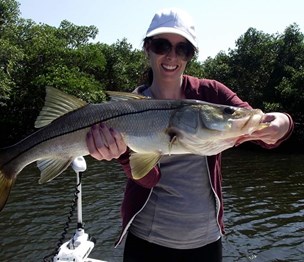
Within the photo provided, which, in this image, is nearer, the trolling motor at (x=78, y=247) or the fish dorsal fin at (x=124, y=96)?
the fish dorsal fin at (x=124, y=96)

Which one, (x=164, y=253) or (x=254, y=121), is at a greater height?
(x=254, y=121)

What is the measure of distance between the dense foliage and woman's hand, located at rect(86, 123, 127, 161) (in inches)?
1023

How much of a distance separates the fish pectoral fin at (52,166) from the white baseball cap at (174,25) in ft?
3.36

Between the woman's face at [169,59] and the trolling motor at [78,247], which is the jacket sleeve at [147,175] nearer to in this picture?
the woman's face at [169,59]

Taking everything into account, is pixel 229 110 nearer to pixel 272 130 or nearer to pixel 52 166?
pixel 272 130

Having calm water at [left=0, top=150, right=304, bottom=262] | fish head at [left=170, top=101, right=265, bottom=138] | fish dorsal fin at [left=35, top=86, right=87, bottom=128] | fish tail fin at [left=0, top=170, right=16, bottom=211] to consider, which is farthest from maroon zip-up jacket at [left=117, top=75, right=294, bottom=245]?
calm water at [left=0, top=150, right=304, bottom=262]

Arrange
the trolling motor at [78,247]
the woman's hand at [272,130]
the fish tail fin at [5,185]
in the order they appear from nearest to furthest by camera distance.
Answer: the woman's hand at [272,130], the fish tail fin at [5,185], the trolling motor at [78,247]

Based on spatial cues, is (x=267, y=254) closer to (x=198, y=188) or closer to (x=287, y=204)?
(x=287, y=204)

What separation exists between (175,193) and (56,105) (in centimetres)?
99

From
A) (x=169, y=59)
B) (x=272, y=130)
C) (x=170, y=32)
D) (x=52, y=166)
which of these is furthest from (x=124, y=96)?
(x=272, y=130)

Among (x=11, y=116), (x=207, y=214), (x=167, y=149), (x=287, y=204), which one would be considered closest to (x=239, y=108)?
(x=167, y=149)

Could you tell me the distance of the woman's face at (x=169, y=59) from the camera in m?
2.78

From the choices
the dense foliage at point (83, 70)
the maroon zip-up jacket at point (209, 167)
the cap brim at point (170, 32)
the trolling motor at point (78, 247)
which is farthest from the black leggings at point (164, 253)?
the dense foliage at point (83, 70)

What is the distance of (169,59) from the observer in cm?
277
